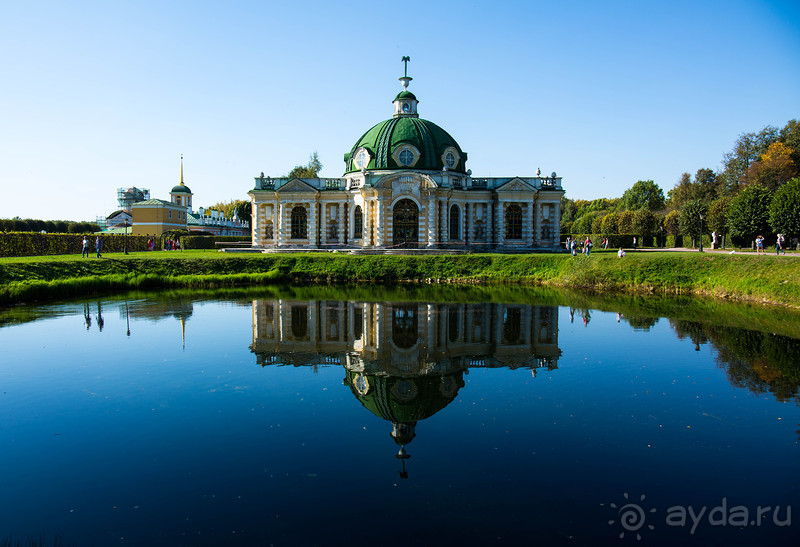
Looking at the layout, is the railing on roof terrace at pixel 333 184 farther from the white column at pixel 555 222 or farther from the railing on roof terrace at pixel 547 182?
the white column at pixel 555 222

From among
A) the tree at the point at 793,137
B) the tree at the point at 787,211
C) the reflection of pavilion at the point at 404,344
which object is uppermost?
the tree at the point at 793,137

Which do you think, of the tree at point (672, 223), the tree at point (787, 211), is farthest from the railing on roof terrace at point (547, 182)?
the tree at point (672, 223)

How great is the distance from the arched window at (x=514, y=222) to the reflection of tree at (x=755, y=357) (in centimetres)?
3122

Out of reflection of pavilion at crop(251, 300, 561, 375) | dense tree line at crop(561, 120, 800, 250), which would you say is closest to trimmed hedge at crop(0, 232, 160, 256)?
reflection of pavilion at crop(251, 300, 561, 375)

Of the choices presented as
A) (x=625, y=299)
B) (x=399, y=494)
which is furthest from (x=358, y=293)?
(x=399, y=494)

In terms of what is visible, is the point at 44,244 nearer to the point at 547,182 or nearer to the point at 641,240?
the point at 547,182

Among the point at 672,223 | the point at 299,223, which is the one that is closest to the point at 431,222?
the point at 299,223

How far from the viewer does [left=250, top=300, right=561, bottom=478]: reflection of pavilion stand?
42.5ft

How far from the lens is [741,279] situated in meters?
30.6

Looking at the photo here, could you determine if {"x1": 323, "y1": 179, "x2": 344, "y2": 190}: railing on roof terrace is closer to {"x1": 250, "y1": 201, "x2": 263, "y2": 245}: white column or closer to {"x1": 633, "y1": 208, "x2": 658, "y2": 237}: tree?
{"x1": 250, "y1": 201, "x2": 263, "y2": 245}: white column

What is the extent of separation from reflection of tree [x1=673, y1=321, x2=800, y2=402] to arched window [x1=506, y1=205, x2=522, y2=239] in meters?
31.2

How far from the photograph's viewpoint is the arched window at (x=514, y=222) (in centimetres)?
5250

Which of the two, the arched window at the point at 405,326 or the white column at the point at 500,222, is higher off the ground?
the white column at the point at 500,222

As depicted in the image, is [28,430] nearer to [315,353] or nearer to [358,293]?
[315,353]
